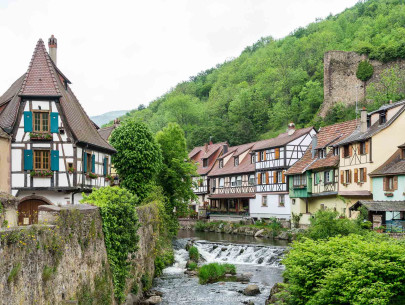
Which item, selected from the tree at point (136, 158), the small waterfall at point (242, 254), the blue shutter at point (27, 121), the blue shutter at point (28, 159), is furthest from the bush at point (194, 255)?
the blue shutter at point (27, 121)

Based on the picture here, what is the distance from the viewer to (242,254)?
33438 mm

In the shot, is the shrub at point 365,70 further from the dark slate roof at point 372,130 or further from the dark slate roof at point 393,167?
the dark slate roof at point 393,167

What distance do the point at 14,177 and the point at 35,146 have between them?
1863mm

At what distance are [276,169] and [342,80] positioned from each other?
27965 millimetres

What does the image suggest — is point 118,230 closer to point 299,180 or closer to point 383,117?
point 383,117

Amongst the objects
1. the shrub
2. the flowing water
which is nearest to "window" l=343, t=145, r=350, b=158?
the flowing water

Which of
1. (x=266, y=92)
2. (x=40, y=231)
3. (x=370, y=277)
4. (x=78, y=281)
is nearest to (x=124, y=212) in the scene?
(x=78, y=281)

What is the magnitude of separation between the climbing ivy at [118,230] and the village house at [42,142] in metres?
9.59

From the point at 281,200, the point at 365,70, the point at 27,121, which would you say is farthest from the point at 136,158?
the point at 365,70

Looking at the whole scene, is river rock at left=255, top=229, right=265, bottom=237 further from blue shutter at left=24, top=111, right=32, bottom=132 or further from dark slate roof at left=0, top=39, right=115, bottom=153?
blue shutter at left=24, top=111, right=32, bottom=132

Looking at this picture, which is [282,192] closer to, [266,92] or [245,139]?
[245,139]

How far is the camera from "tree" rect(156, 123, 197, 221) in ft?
128

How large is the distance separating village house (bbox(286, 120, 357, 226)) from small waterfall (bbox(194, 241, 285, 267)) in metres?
8.12

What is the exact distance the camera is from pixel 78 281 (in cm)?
1282
